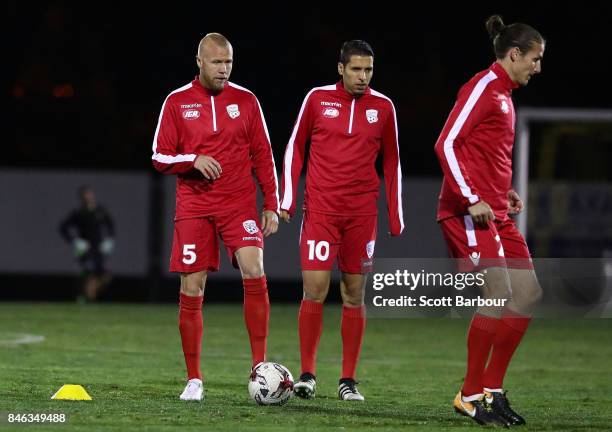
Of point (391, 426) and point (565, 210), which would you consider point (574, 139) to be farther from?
point (391, 426)

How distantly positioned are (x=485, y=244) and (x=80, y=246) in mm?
13423

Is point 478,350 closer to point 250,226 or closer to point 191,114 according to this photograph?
point 250,226

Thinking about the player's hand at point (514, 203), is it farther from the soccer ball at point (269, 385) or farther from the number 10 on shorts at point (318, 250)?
the soccer ball at point (269, 385)

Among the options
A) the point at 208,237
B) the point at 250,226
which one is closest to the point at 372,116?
the point at 250,226

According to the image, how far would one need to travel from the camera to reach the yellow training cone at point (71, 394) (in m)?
8.07

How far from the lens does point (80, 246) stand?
20281 millimetres

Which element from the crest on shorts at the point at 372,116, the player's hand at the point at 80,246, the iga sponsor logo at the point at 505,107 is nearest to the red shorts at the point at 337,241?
the crest on shorts at the point at 372,116

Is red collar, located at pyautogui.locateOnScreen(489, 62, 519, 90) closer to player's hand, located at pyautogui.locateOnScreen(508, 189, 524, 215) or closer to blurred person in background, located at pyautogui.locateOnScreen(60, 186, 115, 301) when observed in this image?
player's hand, located at pyautogui.locateOnScreen(508, 189, 524, 215)

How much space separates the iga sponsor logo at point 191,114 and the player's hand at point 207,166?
326mm

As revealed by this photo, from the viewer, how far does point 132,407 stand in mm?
7879

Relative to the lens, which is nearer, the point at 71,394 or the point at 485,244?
the point at 485,244

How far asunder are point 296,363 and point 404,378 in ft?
4.09

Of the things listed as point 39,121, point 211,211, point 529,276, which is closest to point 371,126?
point 211,211

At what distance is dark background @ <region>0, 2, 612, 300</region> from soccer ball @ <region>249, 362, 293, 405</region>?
21164 millimetres
